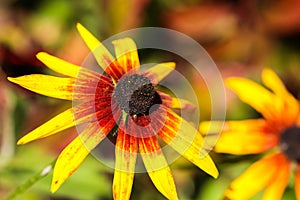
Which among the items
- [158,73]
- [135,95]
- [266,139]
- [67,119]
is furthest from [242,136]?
[67,119]

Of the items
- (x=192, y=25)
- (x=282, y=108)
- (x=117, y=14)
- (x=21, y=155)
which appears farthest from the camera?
(x=192, y=25)

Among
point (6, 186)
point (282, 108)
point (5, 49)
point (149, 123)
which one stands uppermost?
point (149, 123)

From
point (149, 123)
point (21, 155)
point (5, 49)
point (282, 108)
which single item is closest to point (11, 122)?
point (21, 155)

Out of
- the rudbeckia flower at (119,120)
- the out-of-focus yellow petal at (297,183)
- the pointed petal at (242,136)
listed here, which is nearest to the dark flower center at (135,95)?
the rudbeckia flower at (119,120)

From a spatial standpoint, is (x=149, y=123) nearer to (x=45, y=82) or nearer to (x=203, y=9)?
(x=45, y=82)

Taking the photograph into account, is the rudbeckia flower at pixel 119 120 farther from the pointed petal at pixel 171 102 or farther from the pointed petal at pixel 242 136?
the pointed petal at pixel 242 136

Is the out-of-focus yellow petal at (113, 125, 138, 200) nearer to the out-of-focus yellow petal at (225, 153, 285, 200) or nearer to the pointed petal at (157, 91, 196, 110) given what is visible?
the pointed petal at (157, 91, 196, 110)

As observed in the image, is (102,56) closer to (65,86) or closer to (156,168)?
(65,86)

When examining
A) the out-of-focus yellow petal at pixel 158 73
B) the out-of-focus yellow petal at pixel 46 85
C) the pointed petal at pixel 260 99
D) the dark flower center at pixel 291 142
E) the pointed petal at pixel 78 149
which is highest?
the out-of-focus yellow petal at pixel 46 85
